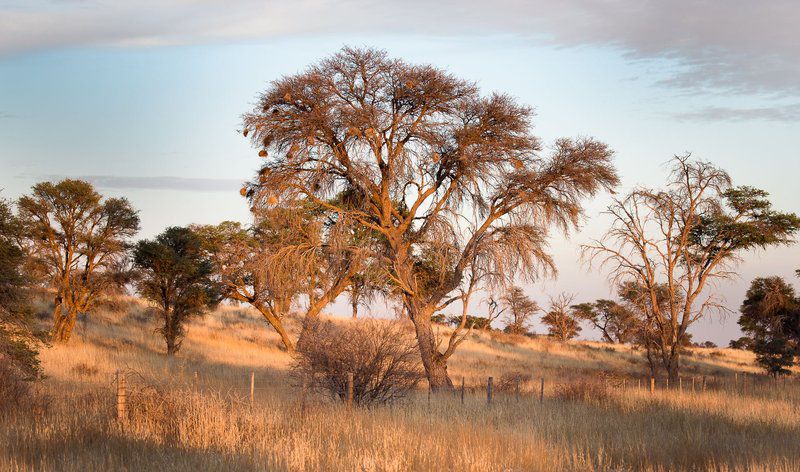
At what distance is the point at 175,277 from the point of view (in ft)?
124

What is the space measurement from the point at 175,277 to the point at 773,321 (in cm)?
3116

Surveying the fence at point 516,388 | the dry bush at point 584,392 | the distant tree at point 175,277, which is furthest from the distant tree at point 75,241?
the dry bush at point 584,392

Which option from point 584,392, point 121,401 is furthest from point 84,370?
point 584,392

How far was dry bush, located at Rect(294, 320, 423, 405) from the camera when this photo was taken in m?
19.5

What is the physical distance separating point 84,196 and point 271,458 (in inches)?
1087

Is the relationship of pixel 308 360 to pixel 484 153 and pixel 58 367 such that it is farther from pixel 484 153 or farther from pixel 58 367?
pixel 58 367

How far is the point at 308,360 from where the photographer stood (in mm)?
19906

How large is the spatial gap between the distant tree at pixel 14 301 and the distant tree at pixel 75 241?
49.3ft

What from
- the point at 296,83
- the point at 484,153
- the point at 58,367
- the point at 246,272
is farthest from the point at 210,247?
the point at 484,153

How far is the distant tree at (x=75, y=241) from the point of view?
35.0 m

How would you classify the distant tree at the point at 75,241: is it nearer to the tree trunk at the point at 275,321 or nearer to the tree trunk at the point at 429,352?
the tree trunk at the point at 275,321

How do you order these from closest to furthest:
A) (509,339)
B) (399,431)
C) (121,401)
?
(399,431)
(121,401)
(509,339)

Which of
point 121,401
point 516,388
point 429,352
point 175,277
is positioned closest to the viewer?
point 121,401

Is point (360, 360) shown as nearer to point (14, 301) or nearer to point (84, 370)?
point (14, 301)
